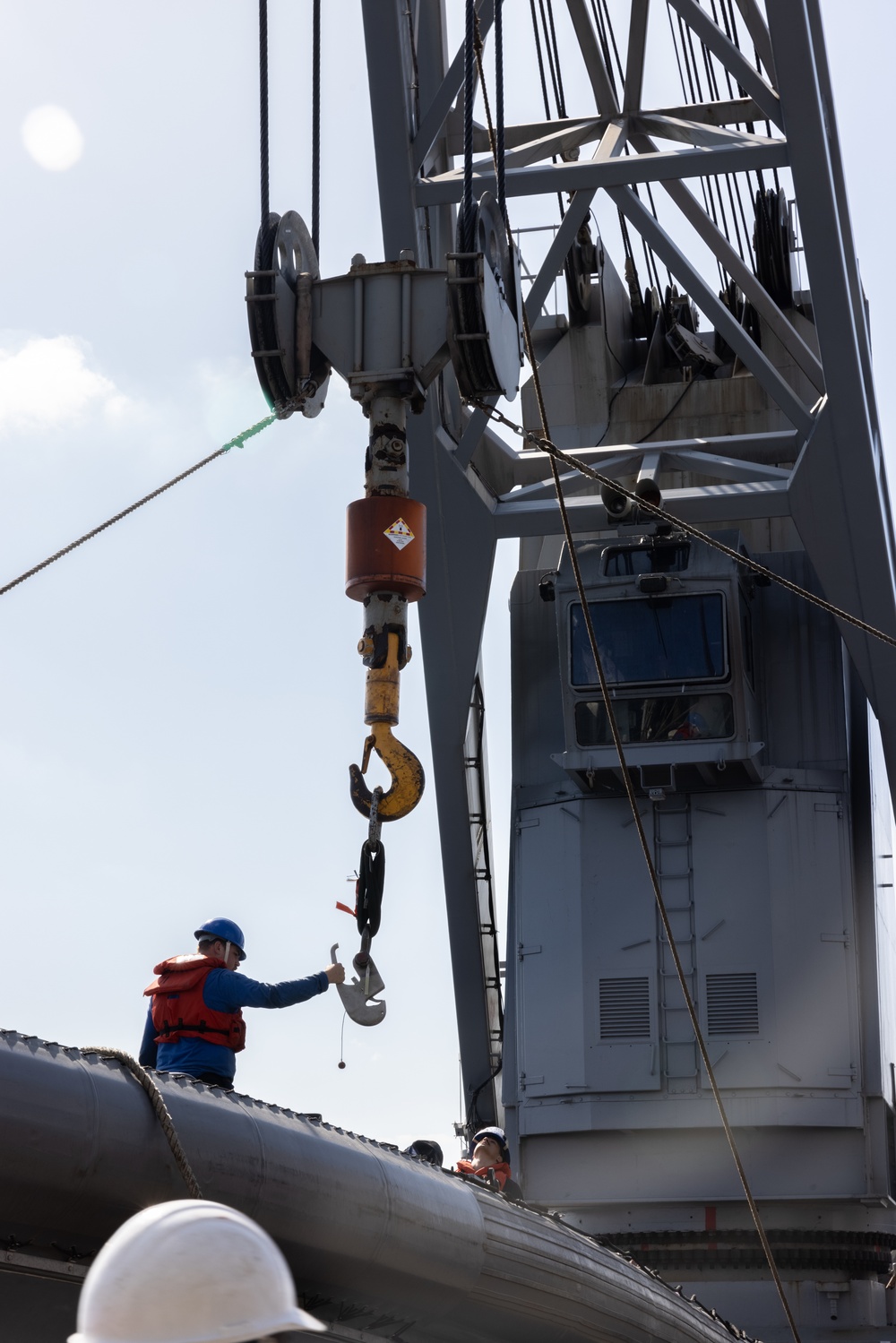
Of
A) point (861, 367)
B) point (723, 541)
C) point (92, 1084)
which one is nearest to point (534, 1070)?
point (723, 541)

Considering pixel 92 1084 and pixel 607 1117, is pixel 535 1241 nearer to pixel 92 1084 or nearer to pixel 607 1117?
pixel 92 1084

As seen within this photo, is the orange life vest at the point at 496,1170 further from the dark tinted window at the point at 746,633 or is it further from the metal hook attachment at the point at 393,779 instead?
the dark tinted window at the point at 746,633

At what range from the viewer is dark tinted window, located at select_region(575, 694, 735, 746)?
13.3m

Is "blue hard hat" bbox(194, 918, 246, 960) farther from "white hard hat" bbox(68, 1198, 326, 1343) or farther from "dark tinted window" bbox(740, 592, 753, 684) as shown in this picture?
"dark tinted window" bbox(740, 592, 753, 684)

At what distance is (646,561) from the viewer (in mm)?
13516

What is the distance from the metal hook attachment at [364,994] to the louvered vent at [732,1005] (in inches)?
266

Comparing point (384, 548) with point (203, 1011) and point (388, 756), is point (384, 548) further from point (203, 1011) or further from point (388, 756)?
point (203, 1011)

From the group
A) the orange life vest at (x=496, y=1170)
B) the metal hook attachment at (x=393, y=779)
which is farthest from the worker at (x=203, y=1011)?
the orange life vest at (x=496, y=1170)

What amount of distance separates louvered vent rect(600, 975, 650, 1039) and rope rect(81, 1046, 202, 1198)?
878cm

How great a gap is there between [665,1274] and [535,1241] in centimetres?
673

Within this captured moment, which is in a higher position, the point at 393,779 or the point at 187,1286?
the point at 393,779

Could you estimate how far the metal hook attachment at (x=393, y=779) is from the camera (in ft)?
24.7

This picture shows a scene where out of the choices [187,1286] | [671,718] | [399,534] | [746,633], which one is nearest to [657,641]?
[671,718]

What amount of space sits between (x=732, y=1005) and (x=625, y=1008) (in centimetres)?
87
